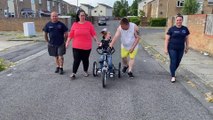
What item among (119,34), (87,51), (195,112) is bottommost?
(195,112)

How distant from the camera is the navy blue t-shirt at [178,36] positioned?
638 cm

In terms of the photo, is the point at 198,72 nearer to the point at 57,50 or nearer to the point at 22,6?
the point at 57,50

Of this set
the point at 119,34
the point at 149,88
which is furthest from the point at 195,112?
the point at 119,34

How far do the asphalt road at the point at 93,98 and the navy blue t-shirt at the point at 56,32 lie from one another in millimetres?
1010

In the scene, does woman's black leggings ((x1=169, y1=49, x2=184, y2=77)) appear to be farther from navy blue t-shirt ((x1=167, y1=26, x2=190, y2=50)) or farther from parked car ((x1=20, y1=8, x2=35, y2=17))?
parked car ((x1=20, y1=8, x2=35, y2=17))

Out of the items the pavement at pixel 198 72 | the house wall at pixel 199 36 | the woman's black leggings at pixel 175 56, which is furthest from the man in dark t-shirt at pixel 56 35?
the house wall at pixel 199 36

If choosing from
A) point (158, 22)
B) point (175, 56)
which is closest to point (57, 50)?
point (175, 56)

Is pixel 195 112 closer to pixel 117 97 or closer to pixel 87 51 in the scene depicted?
pixel 117 97

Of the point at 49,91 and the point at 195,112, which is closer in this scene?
the point at 195,112

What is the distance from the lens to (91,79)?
270 inches

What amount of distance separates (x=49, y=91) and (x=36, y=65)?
11.1ft

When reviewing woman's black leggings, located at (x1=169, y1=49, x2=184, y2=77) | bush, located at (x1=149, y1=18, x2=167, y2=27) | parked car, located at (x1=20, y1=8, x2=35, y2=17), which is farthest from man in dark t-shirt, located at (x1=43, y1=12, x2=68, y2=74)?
bush, located at (x1=149, y1=18, x2=167, y2=27)

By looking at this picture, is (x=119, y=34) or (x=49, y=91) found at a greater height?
(x=119, y=34)

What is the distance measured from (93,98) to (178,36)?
2.80m
